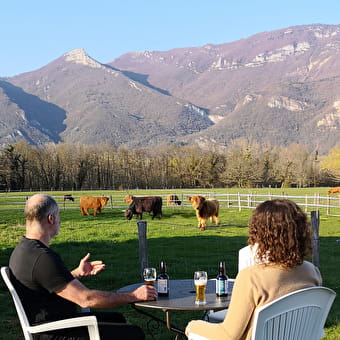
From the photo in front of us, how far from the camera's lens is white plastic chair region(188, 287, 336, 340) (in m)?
2.90

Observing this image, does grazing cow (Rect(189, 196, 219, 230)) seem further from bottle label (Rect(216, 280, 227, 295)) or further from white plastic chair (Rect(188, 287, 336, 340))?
white plastic chair (Rect(188, 287, 336, 340))

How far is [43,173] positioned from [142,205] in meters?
51.1

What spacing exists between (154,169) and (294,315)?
77.4 metres

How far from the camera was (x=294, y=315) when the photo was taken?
302cm

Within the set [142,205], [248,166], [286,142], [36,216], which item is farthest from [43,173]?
[286,142]

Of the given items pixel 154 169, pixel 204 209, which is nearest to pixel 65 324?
pixel 204 209

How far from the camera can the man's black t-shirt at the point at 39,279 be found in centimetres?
337

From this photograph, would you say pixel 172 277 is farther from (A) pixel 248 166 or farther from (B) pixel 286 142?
(B) pixel 286 142

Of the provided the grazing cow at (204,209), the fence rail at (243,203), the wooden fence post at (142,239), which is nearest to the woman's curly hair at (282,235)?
the wooden fence post at (142,239)

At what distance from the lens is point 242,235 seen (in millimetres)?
17281

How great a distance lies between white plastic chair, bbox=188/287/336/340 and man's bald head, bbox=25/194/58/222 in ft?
5.39

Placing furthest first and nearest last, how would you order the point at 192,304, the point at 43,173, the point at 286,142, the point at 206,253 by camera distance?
1. the point at 286,142
2. the point at 43,173
3. the point at 206,253
4. the point at 192,304

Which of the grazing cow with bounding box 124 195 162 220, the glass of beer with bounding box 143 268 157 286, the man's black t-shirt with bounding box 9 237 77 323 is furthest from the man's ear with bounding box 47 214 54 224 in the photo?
the grazing cow with bounding box 124 195 162 220

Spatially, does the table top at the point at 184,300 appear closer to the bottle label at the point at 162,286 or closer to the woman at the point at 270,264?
the bottle label at the point at 162,286
